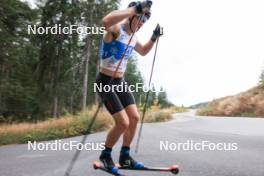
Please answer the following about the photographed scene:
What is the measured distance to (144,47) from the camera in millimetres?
6379

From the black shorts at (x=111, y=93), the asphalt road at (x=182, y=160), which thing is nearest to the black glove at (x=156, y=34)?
the black shorts at (x=111, y=93)

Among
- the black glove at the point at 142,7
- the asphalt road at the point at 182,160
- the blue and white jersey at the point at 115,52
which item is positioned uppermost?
the black glove at the point at 142,7

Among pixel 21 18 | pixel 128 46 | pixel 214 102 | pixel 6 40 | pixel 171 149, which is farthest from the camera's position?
pixel 214 102

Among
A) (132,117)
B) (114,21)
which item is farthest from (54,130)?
(114,21)

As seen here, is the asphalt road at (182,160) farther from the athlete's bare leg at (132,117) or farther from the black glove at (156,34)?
the black glove at (156,34)

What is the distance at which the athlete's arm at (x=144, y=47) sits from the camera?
20.9ft

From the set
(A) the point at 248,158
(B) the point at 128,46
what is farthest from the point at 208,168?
(B) the point at 128,46

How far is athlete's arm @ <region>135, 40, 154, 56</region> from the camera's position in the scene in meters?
6.36

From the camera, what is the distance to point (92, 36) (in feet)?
121

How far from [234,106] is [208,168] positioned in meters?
20.1

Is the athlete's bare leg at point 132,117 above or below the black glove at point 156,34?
below

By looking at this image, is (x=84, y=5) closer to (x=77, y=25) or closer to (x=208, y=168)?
(x=77, y=25)

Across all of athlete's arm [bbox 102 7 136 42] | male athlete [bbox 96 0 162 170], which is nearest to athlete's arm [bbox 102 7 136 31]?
athlete's arm [bbox 102 7 136 42]

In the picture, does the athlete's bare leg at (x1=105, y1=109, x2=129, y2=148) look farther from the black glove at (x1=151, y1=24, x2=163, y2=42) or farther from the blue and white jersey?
the black glove at (x1=151, y1=24, x2=163, y2=42)
